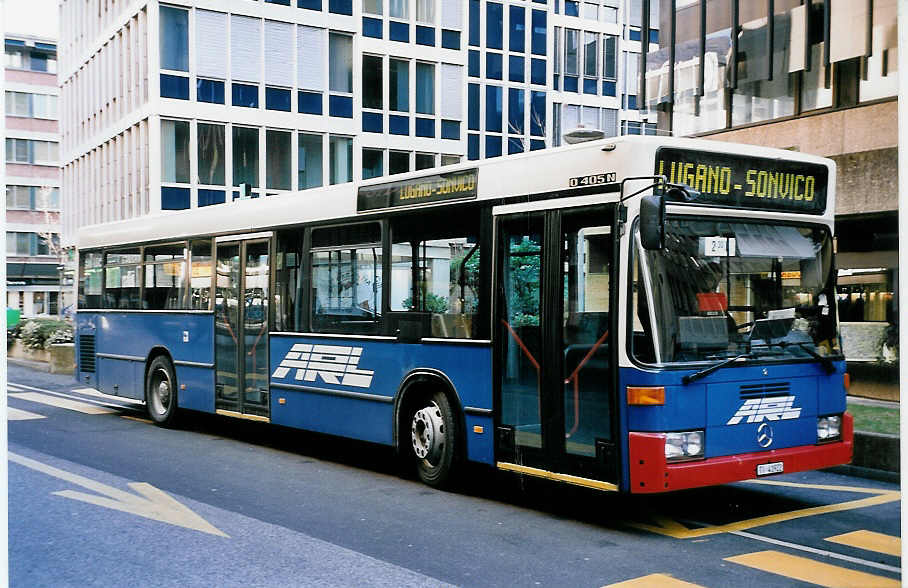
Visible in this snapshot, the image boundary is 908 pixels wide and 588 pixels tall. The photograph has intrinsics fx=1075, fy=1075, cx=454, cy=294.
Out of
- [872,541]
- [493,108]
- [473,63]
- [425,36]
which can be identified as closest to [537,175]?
[872,541]

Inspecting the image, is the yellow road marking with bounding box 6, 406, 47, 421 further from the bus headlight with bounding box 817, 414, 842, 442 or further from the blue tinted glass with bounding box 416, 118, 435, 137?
the blue tinted glass with bounding box 416, 118, 435, 137

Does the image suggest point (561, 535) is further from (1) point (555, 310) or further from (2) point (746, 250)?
(2) point (746, 250)

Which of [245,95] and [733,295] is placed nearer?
[733,295]

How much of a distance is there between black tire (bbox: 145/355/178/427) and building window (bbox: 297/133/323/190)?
23114mm

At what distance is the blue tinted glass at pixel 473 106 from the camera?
1909 inches

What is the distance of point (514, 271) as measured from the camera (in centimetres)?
909

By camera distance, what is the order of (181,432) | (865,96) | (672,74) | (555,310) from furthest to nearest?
(672,74)
(865,96)
(181,432)
(555,310)

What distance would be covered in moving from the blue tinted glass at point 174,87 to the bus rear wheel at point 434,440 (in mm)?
27363

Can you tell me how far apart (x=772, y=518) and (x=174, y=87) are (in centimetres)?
3029

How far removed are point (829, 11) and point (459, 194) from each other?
1069 cm

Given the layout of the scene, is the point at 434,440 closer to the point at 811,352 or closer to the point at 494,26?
the point at 811,352

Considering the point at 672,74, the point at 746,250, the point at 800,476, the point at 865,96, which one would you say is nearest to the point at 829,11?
the point at 865,96

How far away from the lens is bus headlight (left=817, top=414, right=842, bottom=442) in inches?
338

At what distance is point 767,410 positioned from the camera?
821cm
